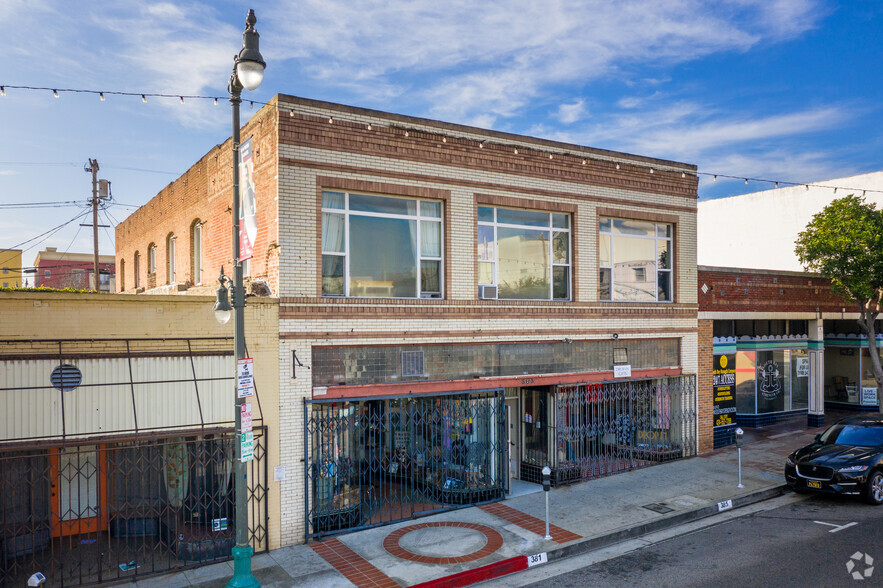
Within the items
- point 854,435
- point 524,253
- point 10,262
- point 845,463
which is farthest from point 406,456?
point 10,262

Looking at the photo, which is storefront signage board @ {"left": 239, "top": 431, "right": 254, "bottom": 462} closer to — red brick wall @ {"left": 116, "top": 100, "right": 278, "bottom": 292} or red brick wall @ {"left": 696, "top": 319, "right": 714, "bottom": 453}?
red brick wall @ {"left": 116, "top": 100, "right": 278, "bottom": 292}

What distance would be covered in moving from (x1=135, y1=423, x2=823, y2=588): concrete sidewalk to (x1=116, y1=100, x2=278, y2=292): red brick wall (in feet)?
16.3

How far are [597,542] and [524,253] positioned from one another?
6.71 meters

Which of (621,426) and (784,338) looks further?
(784,338)

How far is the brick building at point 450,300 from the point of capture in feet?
38.2

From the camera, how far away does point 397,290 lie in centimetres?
1292

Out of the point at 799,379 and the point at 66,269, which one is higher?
the point at 66,269

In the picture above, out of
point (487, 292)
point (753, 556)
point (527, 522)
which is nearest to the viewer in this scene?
point (753, 556)

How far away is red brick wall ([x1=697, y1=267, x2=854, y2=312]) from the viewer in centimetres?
1794

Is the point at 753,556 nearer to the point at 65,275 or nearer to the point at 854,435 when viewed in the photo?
the point at 854,435

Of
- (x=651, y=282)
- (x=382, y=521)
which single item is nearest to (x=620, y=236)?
(x=651, y=282)

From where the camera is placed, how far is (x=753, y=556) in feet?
32.7

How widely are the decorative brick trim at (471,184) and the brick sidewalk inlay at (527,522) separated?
23.1 ft

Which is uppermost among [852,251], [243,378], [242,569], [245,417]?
[852,251]
